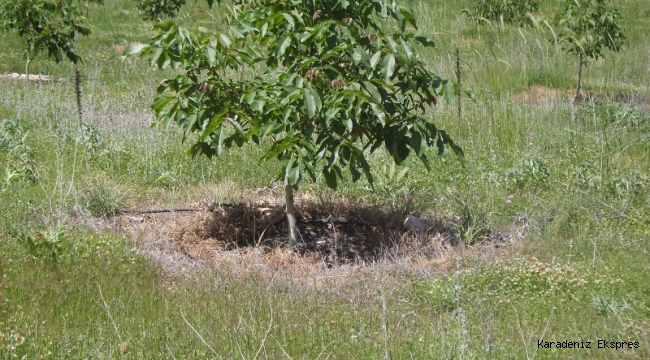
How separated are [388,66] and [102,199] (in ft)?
9.43

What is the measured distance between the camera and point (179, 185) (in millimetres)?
→ 7234

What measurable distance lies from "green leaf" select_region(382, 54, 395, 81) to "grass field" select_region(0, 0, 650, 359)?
1.27 meters

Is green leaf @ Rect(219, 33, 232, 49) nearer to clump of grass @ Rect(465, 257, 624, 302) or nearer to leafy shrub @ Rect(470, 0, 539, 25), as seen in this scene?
clump of grass @ Rect(465, 257, 624, 302)

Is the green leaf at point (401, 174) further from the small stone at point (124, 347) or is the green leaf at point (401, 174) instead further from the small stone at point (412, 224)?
the small stone at point (124, 347)

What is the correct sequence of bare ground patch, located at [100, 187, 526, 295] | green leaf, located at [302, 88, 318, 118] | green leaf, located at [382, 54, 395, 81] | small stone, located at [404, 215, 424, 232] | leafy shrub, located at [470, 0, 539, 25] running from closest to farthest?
green leaf, located at [302, 88, 318, 118]
green leaf, located at [382, 54, 395, 81]
bare ground patch, located at [100, 187, 526, 295]
small stone, located at [404, 215, 424, 232]
leafy shrub, located at [470, 0, 539, 25]

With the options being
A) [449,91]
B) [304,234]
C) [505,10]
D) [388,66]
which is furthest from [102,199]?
[505,10]

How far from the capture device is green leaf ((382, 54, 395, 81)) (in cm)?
480

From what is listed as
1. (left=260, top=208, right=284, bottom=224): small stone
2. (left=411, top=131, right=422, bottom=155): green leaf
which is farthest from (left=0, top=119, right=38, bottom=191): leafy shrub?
(left=411, top=131, right=422, bottom=155): green leaf

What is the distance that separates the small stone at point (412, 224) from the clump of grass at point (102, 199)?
2373 millimetres

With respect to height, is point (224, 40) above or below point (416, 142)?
above

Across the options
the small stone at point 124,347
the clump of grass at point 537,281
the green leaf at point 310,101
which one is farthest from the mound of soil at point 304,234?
the small stone at point 124,347

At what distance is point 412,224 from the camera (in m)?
6.27

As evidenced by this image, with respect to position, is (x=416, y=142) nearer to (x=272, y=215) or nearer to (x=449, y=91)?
(x=449, y=91)

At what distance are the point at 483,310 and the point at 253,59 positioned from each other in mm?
2434
